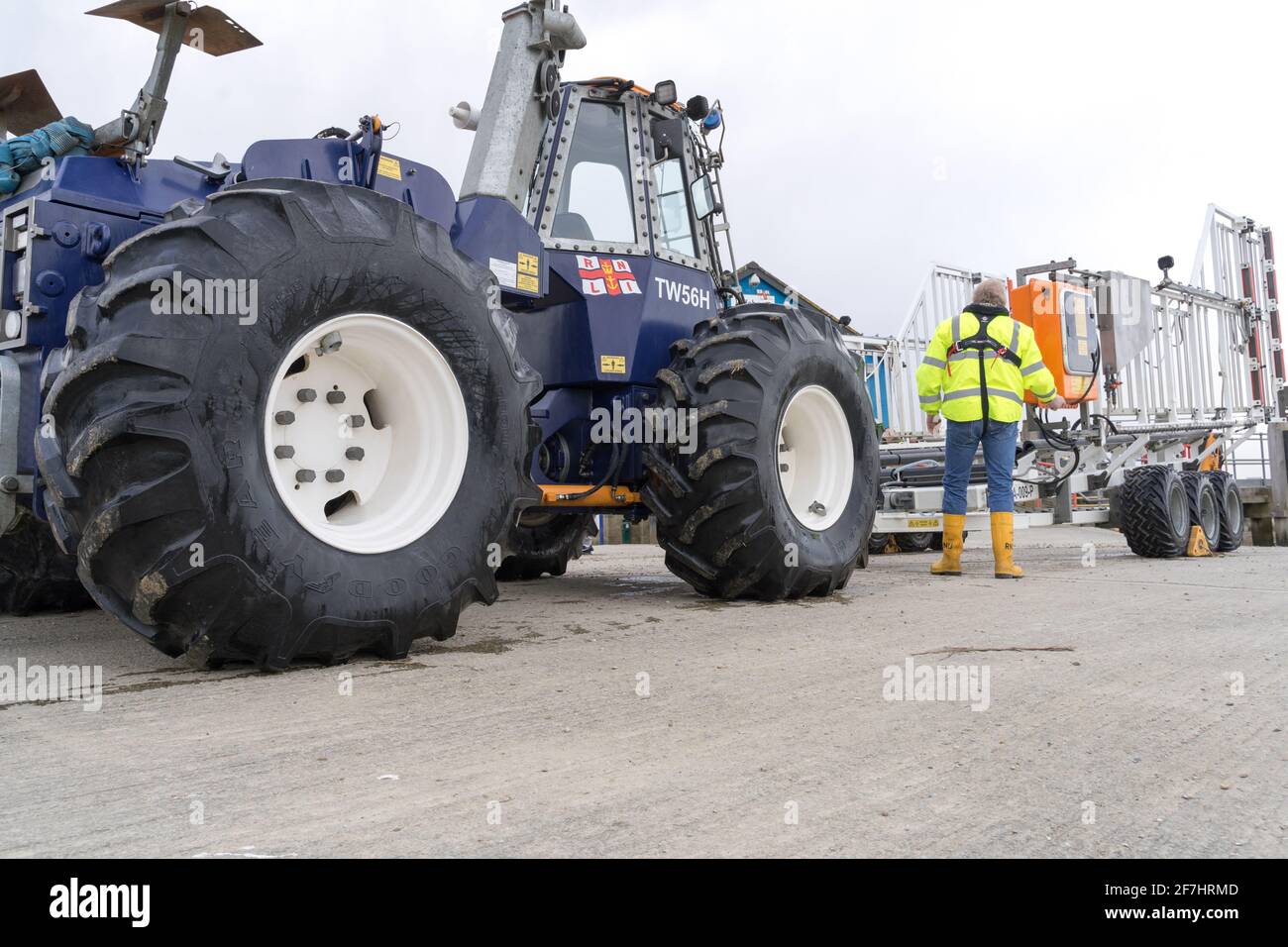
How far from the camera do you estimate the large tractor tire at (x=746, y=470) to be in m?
4.78

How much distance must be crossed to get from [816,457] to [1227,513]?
16.6 ft

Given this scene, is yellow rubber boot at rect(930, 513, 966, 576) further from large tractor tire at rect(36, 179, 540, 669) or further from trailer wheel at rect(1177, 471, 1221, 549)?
large tractor tire at rect(36, 179, 540, 669)

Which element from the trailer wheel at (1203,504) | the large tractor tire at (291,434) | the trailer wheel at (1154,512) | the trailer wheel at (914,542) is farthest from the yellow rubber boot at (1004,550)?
the large tractor tire at (291,434)

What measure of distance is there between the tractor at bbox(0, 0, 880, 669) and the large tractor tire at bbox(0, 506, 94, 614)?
0.01 m

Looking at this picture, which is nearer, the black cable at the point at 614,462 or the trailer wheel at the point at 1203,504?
the black cable at the point at 614,462

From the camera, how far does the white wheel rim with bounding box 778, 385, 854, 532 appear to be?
5.61m

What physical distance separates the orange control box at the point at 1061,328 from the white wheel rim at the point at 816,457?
292 cm

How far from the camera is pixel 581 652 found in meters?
3.60

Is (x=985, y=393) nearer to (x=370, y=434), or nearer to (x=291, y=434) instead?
(x=370, y=434)

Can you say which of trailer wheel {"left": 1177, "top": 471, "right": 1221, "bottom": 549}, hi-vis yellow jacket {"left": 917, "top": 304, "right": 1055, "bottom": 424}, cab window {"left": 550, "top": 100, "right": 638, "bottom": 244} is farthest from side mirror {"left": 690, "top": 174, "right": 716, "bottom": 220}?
trailer wheel {"left": 1177, "top": 471, "right": 1221, "bottom": 549}

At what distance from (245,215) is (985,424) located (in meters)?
5.06

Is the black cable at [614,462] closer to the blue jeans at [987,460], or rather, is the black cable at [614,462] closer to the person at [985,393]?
the person at [985,393]

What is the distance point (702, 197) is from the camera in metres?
5.95

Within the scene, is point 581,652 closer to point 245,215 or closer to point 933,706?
point 933,706
